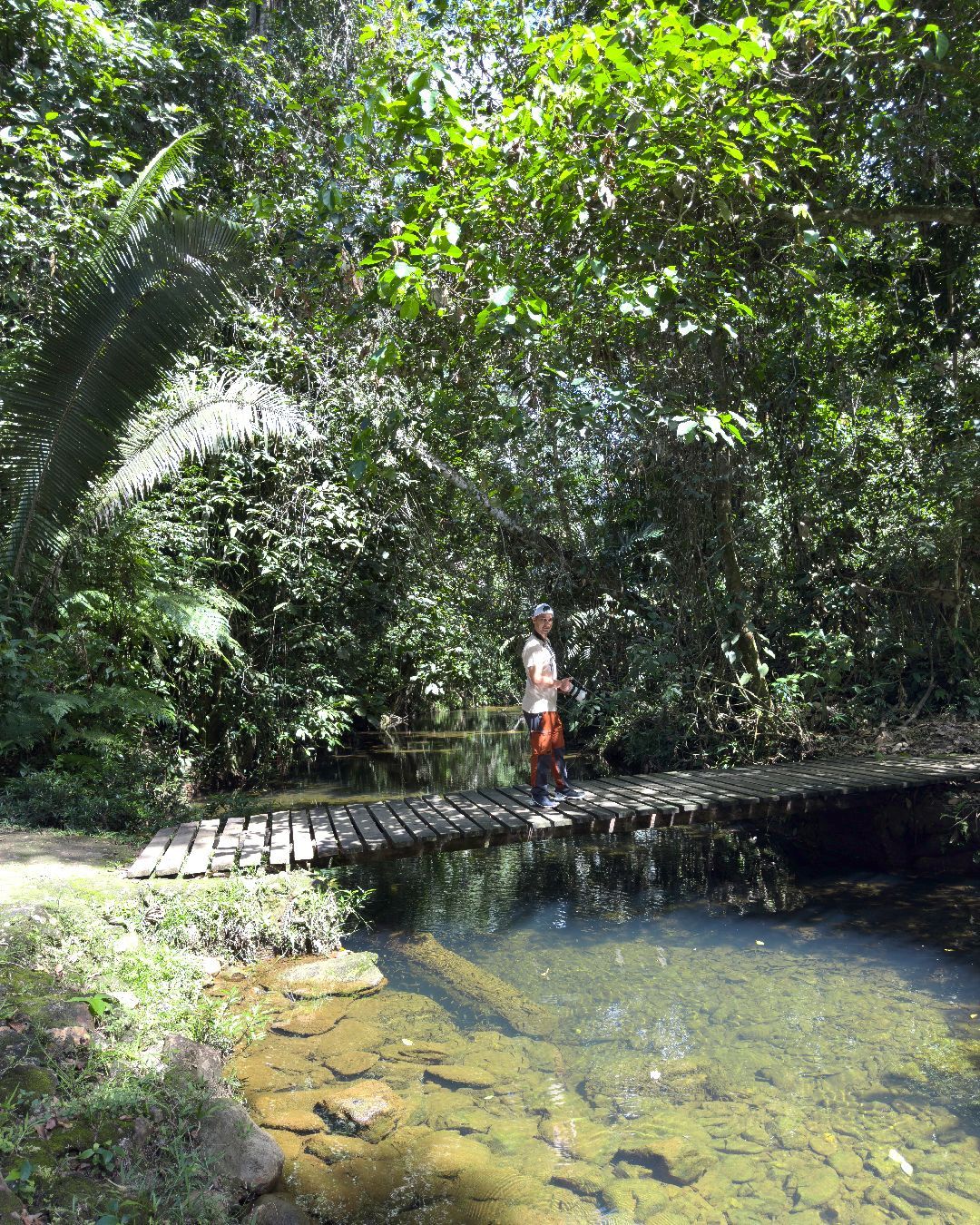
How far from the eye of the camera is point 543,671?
6.58 m

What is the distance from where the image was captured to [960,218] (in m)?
6.67

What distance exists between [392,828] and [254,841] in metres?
0.99

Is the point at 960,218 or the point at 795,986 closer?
the point at 795,986

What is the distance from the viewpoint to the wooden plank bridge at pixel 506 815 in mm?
5730

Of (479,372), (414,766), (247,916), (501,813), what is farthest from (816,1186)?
(414,766)

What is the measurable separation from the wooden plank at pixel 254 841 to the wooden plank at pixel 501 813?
1.65 m

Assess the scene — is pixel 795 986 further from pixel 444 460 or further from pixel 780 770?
pixel 444 460

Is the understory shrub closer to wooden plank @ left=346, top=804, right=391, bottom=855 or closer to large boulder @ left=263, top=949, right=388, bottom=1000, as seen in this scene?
large boulder @ left=263, top=949, right=388, bottom=1000

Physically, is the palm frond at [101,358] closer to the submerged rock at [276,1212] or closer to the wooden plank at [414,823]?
the wooden plank at [414,823]

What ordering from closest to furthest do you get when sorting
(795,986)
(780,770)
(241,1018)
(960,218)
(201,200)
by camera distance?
(241,1018) → (795,986) → (960,218) → (780,770) → (201,200)

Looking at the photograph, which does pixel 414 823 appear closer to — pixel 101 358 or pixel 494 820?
pixel 494 820

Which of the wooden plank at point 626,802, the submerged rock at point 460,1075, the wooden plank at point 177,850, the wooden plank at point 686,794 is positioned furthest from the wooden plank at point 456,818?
the submerged rock at point 460,1075

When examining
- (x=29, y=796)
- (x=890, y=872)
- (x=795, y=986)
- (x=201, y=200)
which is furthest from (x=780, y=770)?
(x=201, y=200)

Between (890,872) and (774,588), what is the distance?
11.8 ft
